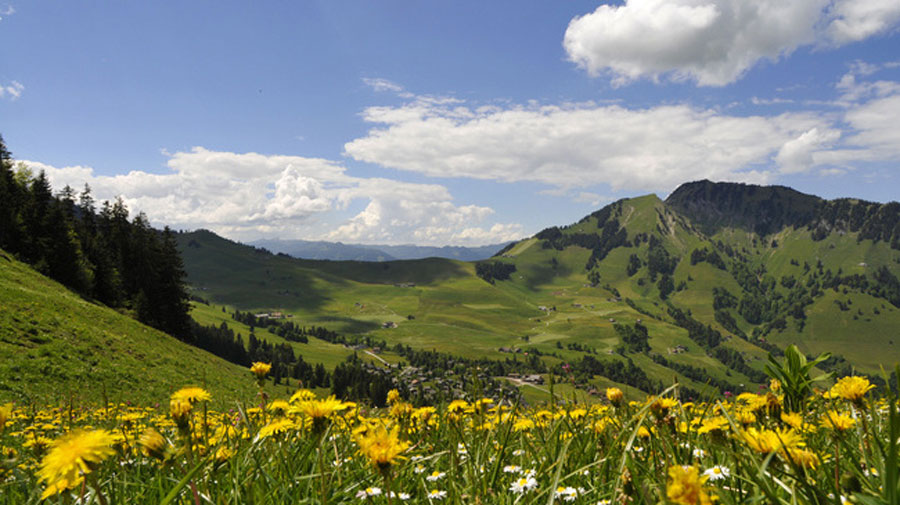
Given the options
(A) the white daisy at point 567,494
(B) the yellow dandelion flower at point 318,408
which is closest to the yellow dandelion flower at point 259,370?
(B) the yellow dandelion flower at point 318,408

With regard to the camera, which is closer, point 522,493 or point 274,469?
point 522,493

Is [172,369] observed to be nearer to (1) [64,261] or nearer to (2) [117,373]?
(2) [117,373]

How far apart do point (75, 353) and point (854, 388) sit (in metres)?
45.2

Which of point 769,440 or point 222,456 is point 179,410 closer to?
point 222,456

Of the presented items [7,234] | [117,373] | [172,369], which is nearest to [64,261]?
[7,234]

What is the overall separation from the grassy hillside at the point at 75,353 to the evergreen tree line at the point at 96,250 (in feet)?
27.8

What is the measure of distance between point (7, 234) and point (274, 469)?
8328 cm

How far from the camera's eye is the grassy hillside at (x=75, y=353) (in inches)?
1094

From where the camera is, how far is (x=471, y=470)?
2.64m

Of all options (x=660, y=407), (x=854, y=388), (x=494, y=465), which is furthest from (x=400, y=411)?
(x=854, y=388)

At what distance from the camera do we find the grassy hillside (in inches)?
1094

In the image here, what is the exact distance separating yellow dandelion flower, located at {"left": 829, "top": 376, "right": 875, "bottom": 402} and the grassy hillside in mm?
23661

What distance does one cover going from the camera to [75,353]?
34312mm

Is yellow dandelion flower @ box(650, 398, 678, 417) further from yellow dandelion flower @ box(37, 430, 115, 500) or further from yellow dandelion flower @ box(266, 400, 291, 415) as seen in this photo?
yellow dandelion flower @ box(266, 400, 291, 415)
